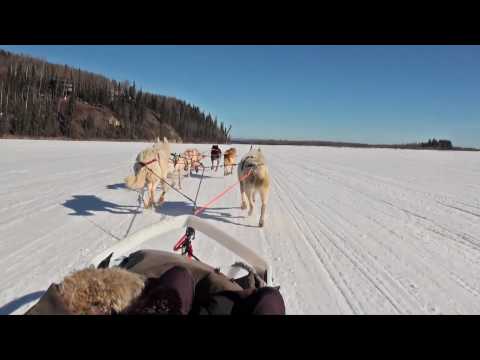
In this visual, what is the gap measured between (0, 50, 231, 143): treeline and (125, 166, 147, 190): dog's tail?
58983 mm

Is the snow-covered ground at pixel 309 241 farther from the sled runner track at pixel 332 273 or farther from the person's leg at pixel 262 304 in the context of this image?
the person's leg at pixel 262 304

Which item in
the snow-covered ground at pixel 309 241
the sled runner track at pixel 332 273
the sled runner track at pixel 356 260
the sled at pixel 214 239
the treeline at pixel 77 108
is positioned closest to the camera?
the sled at pixel 214 239

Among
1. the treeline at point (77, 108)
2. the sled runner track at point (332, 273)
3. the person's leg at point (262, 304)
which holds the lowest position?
the sled runner track at point (332, 273)

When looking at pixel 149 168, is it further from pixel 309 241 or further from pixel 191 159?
pixel 191 159

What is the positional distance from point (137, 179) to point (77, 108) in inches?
3322

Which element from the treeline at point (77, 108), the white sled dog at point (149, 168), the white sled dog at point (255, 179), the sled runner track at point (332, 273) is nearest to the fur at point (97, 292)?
the sled runner track at point (332, 273)

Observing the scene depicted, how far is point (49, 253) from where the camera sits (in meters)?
4.32

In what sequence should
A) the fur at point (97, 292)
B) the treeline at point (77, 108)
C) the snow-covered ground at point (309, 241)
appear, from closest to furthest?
1. the fur at point (97, 292)
2. the snow-covered ground at point (309, 241)
3. the treeline at point (77, 108)

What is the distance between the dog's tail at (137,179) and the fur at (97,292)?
570cm

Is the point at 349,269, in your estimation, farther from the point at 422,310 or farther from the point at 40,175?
the point at 40,175

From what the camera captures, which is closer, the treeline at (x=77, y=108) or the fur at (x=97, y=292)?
the fur at (x=97, y=292)

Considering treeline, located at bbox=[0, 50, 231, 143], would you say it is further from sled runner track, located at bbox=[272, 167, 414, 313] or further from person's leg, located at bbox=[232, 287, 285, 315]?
person's leg, located at bbox=[232, 287, 285, 315]

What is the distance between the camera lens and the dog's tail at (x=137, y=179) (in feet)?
21.9
